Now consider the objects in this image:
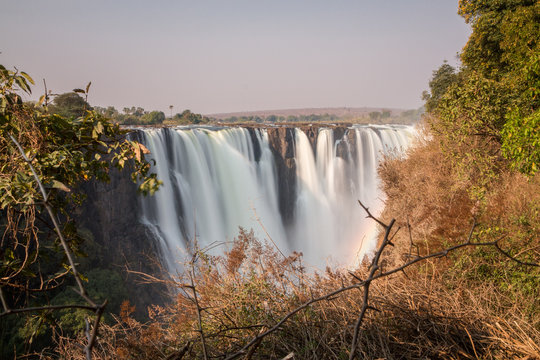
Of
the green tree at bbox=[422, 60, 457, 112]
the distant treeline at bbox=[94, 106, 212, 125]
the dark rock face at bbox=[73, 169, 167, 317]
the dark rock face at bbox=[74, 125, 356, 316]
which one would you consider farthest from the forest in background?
the distant treeline at bbox=[94, 106, 212, 125]

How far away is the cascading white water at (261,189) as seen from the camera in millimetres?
19750

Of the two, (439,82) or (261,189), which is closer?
(439,82)

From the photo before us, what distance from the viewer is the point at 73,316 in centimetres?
1077

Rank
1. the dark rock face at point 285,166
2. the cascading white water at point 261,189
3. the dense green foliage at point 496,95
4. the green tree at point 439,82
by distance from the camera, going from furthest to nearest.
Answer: the dark rock face at point 285,166 → the cascading white water at point 261,189 → the green tree at point 439,82 → the dense green foliage at point 496,95

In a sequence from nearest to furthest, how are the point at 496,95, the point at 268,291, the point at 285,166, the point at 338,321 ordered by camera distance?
the point at 338,321 → the point at 268,291 → the point at 496,95 → the point at 285,166

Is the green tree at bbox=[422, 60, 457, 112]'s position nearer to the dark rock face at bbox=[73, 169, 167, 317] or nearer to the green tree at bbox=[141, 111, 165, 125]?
the dark rock face at bbox=[73, 169, 167, 317]

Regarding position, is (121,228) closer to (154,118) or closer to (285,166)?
(285,166)

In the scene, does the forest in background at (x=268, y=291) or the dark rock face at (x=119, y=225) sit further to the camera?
the dark rock face at (x=119, y=225)

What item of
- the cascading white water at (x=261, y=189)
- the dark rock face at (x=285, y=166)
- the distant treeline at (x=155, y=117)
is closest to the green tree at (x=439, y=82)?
the cascading white water at (x=261, y=189)

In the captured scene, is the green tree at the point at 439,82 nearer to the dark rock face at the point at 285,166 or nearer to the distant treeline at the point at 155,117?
the dark rock face at the point at 285,166

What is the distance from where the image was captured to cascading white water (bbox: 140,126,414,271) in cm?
1975

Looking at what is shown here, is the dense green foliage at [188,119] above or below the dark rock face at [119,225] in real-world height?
above

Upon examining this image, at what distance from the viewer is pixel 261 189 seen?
90.2 ft

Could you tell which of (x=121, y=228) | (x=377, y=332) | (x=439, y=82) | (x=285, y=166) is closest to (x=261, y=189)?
(x=285, y=166)
